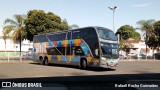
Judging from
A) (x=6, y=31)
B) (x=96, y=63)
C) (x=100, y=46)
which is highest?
(x=6, y=31)

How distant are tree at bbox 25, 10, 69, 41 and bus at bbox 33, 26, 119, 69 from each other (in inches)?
539

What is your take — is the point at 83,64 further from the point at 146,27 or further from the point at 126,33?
the point at 126,33

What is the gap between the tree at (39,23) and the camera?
3875cm

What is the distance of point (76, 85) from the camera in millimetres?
2736

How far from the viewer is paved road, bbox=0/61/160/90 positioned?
2979 millimetres

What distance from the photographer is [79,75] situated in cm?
605

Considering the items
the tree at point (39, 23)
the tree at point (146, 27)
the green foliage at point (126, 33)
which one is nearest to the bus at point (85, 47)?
the tree at point (39, 23)

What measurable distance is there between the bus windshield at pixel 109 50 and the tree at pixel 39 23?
2078 cm

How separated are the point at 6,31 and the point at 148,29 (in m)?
27.6

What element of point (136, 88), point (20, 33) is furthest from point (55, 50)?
point (136, 88)

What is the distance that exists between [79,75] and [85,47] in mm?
13668

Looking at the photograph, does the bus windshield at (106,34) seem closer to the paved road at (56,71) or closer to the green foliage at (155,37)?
the paved road at (56,71)

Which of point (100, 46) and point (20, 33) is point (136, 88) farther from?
point (20, 33)

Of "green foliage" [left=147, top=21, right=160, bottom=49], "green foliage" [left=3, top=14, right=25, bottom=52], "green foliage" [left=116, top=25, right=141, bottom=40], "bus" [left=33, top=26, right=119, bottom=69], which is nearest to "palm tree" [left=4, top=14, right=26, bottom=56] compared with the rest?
"green foliage" [left=3, top=14, right=25, bottom=52]
